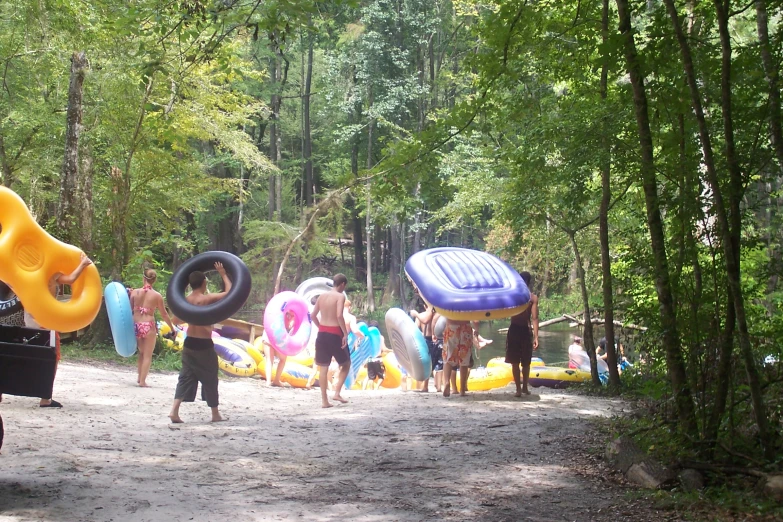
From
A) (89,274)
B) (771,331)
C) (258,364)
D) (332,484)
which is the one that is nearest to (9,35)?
(258,364)

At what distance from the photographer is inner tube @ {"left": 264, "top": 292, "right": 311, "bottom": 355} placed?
49.3 feet

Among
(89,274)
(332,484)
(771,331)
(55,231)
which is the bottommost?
(332,484)

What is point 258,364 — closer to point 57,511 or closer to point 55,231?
point 55,231

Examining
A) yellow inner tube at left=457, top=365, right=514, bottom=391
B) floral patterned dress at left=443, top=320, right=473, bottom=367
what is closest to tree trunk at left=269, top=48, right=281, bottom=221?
yellow inner tube at left=457, top=365, right=514, bottom=391

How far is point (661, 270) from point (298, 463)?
133 inches

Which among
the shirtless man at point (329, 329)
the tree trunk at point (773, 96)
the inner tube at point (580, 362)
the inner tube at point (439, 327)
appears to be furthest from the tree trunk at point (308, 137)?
the tree trunk at point (773, 96)

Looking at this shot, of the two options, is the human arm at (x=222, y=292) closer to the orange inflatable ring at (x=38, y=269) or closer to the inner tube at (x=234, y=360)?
the orange inflatable ring at (x=38, y=269)

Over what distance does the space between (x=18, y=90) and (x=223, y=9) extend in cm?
1450

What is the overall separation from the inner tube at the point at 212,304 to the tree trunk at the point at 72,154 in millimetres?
6274

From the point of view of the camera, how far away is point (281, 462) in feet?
22.6

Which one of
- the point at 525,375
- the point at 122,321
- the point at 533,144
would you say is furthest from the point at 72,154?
the point at 525,375

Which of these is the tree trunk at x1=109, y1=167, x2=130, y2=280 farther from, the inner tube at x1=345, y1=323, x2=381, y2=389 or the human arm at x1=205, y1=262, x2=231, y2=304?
the human arm at x1=205, y1=262, x2=231, y2=304

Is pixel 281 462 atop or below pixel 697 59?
below

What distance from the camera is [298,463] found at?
687cm
